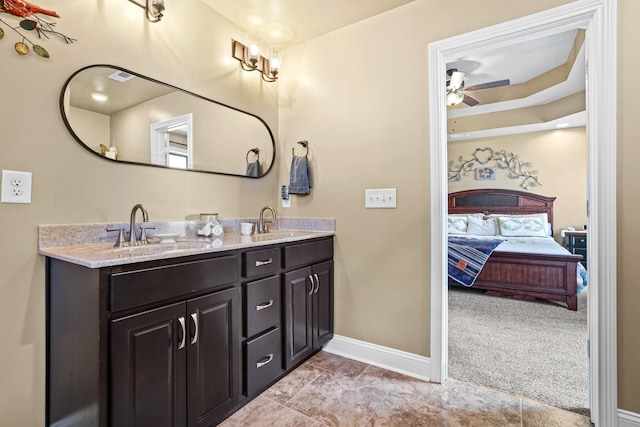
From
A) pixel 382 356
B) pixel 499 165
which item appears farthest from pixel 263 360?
pixel 499 165

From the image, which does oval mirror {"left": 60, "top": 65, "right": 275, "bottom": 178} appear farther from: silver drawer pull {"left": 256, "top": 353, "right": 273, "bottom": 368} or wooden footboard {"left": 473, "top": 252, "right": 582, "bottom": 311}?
wooden footboard {"left": 473, "top": 252, "right": 582, "bottom": 311}

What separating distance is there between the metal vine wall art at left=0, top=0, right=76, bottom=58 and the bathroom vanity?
876mm

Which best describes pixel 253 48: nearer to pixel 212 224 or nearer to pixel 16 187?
pixel 212 224

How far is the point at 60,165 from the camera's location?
1.39 meters

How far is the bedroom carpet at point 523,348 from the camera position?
1845 millimetres

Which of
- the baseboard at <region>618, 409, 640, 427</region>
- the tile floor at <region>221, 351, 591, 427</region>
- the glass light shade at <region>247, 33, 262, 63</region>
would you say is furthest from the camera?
the glass light shade at <region>247, 33, 262, 63</region>

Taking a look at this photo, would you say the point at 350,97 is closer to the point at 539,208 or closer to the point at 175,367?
the point at 175,367

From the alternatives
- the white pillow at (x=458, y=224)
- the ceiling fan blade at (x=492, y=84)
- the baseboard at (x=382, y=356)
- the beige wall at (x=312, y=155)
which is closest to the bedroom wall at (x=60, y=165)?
the beige wall at (x=312, y=155)

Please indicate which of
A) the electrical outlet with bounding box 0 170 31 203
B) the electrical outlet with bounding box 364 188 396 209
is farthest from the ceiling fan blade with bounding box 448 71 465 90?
the electrical outlet with bounding box 0 170 31 203

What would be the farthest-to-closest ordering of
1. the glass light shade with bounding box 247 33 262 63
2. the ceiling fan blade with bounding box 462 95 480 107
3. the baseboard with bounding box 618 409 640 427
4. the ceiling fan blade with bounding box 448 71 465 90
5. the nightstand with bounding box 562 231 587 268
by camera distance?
1. the nightstand with bounding box 562 231 587 268
2. the ceiling fan blade with bounding box 462 95 480 107
3. the ceiling fan blade with bounding box 448 71 465 90
4. the glass light shade with bounding box 247 33 262 63
5. the baseboard with bounding box 618 409 640 427

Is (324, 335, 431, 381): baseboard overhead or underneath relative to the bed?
underneath

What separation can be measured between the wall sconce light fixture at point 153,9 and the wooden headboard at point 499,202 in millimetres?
5241

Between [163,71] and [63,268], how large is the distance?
1.22 m

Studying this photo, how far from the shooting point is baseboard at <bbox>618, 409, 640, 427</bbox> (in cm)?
143
